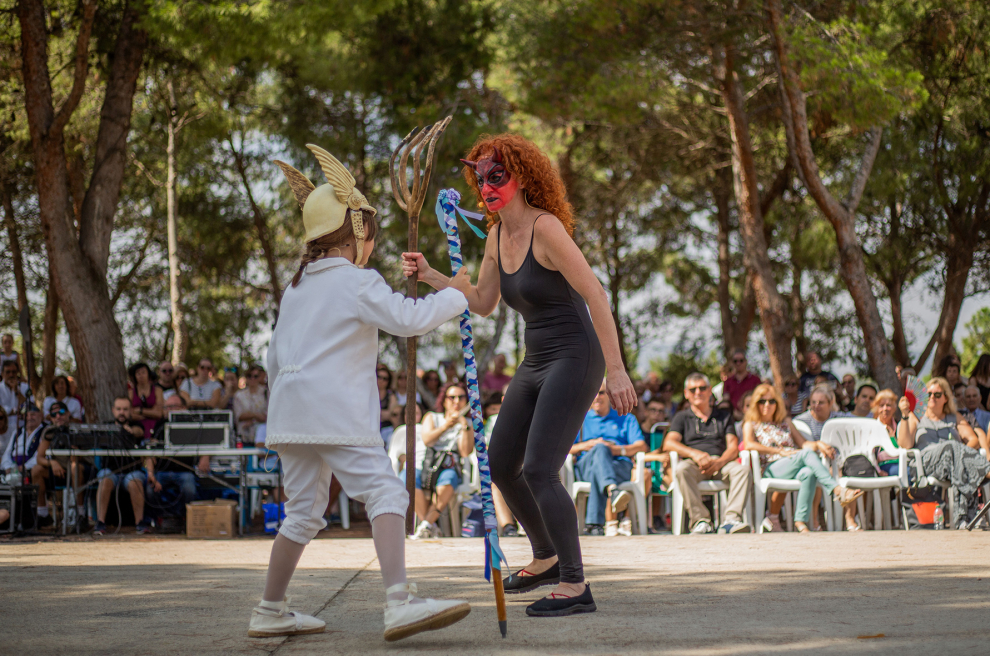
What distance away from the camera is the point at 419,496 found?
28.5 feet

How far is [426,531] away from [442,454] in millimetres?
740

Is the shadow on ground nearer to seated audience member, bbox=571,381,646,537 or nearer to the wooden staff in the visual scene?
the wooden staff

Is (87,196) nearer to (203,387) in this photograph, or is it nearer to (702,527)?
(203,387)

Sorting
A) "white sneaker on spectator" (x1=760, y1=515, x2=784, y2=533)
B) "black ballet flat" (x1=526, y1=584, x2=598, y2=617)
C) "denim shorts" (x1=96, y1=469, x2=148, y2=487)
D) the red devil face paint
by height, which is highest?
the red devil face paint

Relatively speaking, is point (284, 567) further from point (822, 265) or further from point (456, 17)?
point (822, 265)

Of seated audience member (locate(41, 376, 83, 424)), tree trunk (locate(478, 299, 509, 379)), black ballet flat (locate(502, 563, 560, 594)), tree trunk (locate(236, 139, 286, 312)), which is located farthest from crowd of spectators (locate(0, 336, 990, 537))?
tree trunk (locate(236, 139, 286, 312))

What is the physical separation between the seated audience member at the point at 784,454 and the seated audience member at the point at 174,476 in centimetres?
542

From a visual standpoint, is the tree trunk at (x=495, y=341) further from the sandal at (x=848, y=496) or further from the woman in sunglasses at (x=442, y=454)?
the sandal at (x=848, y=496)

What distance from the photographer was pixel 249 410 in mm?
10930

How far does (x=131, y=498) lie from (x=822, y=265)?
50.9 feet

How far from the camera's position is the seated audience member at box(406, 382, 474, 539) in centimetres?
866

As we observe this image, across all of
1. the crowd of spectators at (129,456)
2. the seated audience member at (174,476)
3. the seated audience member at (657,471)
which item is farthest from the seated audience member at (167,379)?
the seated audience member at (657,471)

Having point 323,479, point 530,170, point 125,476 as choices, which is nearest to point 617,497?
point 125,476

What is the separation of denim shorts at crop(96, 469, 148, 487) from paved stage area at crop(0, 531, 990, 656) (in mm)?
3128
